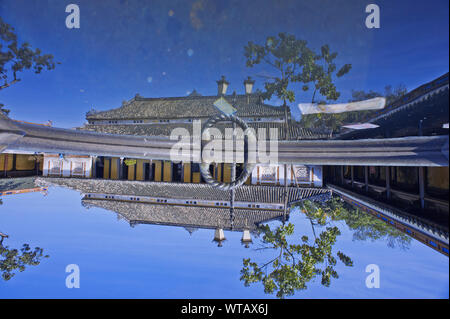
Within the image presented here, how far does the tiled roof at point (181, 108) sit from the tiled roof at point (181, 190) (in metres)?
4.89

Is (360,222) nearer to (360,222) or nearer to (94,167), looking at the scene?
(360,222)

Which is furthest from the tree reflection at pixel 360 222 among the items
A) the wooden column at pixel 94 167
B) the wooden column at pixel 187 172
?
the wooden column at pixel 94 167

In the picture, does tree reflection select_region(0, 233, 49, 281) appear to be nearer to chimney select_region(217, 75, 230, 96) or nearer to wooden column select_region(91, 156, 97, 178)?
wooden column select_region(91, 156, 97, 178)

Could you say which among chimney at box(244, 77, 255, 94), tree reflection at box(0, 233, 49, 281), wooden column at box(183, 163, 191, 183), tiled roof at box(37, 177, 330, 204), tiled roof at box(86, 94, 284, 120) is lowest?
tree reflection at box(0, 233, 49, 281)

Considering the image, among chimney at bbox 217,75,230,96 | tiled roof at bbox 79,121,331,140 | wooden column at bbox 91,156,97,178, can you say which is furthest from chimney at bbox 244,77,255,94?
wooden column at bbox 91,156,97,178

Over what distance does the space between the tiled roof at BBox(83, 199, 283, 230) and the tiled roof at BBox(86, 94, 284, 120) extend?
6.14 m

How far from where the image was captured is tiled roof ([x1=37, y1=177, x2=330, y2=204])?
9.77 meters

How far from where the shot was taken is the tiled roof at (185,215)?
31.8 feet

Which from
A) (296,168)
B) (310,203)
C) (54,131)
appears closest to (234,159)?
(54,131)

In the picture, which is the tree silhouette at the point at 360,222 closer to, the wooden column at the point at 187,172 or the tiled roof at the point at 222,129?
the tiled roof at the point at 222,129

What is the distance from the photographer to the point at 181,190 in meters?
10.2

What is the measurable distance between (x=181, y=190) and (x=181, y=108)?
6200 millimetres

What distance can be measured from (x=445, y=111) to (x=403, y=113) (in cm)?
80
